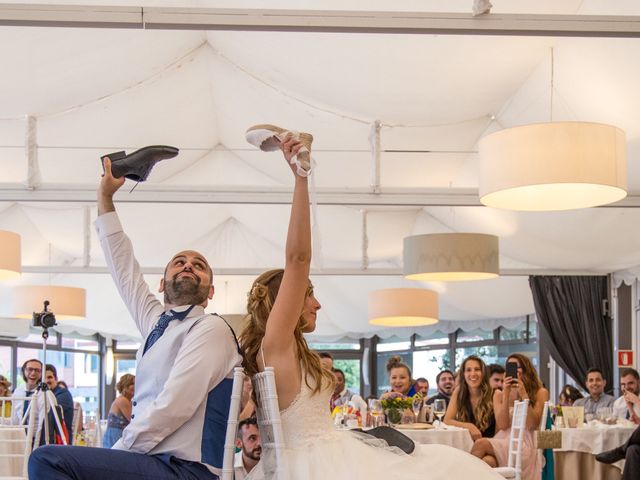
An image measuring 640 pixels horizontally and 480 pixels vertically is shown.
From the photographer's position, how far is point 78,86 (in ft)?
26.6

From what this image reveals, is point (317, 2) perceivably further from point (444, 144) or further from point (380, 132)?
point (444, 144)

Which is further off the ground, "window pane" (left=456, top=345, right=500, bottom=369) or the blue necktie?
the blue necktie

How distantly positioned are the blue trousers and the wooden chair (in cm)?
298

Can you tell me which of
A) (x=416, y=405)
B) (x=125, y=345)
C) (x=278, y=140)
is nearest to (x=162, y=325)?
(x=278, y=140)

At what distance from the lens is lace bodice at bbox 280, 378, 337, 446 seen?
242 cm

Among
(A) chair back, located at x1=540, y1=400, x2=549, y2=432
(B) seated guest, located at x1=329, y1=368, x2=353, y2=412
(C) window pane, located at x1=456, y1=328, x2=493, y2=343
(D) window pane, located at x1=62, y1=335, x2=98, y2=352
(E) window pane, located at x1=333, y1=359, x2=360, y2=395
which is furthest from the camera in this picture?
(E) window pane, located at x1=333, y1=359, x2=360, y2=395

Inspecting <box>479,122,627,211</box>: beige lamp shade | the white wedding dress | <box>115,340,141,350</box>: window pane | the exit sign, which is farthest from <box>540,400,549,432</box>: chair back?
<box>115,340,141,350</box>: window pane

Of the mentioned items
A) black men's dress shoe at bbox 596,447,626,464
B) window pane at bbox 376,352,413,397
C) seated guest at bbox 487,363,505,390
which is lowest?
window pane at bbox 376,352,413,397

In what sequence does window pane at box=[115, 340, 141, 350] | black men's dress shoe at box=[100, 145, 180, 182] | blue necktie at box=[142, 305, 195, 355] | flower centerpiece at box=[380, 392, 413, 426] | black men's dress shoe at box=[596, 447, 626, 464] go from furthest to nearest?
window pane at box=[115, 340, 141, 350] < black men's dress shoe at box=[596, 447, 626, 464] < flower centerpiece at box=[380, 392, 413, 426] < black men's dress shoe at box=[100, 145, 180, 182] < blue necktie at box=[142, 305, 195, 355]

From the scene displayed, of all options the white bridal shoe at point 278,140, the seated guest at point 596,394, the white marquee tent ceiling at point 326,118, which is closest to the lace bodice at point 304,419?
the white bridal shoe at point 278,140

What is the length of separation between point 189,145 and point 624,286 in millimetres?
5685

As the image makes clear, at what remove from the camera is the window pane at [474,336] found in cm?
1547

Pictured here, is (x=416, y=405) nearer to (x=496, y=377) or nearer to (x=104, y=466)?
(x=496, y=377)

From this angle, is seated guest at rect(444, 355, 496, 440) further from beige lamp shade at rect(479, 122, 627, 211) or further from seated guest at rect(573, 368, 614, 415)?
seated guest at rect(573, 368, 614, 415)
